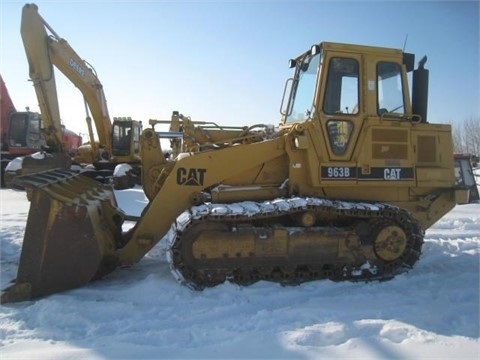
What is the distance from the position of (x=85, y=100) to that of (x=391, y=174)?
451 inches

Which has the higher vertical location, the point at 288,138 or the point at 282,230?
the point at 288,138

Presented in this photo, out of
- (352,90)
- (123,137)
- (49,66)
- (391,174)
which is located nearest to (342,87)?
(352,90)

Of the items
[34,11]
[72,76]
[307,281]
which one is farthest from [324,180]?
[72,76]

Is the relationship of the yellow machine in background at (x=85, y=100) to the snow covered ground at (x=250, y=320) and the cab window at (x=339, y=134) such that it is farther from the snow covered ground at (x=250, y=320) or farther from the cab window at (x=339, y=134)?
the cab window at (x=339, y=134)

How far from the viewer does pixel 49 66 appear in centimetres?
1135

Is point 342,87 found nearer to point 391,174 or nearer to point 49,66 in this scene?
point 391,174

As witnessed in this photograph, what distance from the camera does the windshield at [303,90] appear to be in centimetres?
573

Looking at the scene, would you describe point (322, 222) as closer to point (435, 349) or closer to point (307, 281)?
point (307, 281)

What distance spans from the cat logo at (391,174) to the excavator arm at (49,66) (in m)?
9.47

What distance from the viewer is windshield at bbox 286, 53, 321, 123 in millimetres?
5732

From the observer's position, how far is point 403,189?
584 centimetres

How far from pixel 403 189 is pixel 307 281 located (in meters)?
1.95

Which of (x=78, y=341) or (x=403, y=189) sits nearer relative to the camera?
(x=78, y=341)

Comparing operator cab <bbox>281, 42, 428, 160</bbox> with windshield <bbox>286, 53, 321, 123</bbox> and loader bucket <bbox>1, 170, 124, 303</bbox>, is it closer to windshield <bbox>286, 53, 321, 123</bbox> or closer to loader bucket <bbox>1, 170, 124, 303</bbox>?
windshield <bbox>286, 53, 321, 123</bbox>
